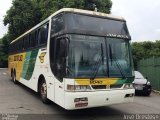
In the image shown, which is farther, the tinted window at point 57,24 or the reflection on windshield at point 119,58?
the tinted window at point 57,24

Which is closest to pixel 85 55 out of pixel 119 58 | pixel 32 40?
pixel 119 58

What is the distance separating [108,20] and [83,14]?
0.94m

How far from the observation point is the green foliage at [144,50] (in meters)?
25.5

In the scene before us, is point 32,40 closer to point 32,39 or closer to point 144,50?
point 32,39

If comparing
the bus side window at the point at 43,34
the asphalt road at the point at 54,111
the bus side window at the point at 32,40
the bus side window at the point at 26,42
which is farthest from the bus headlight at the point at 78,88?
the bus side window at the point at 26,42

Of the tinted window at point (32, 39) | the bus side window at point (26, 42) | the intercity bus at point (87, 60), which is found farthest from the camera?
the bus side window at point (26, 42)

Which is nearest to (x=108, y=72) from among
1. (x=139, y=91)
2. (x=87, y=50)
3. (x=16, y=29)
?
(x=87, y=50)

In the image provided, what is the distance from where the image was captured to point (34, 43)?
13.2m

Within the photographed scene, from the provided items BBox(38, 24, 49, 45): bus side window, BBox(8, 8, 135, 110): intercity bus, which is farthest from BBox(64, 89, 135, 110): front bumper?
BBox(38, 24, 49, 45): bus side window

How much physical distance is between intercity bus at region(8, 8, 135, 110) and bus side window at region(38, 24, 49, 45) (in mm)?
473

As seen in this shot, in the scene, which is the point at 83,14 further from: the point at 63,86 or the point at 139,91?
the point at 139,91

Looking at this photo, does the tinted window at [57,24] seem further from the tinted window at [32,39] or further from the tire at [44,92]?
the tinted window at [32,39]

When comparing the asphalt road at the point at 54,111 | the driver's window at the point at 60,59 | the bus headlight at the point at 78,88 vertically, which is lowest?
the asphalt road at the point at 54,111

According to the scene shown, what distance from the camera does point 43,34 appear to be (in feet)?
38.0
